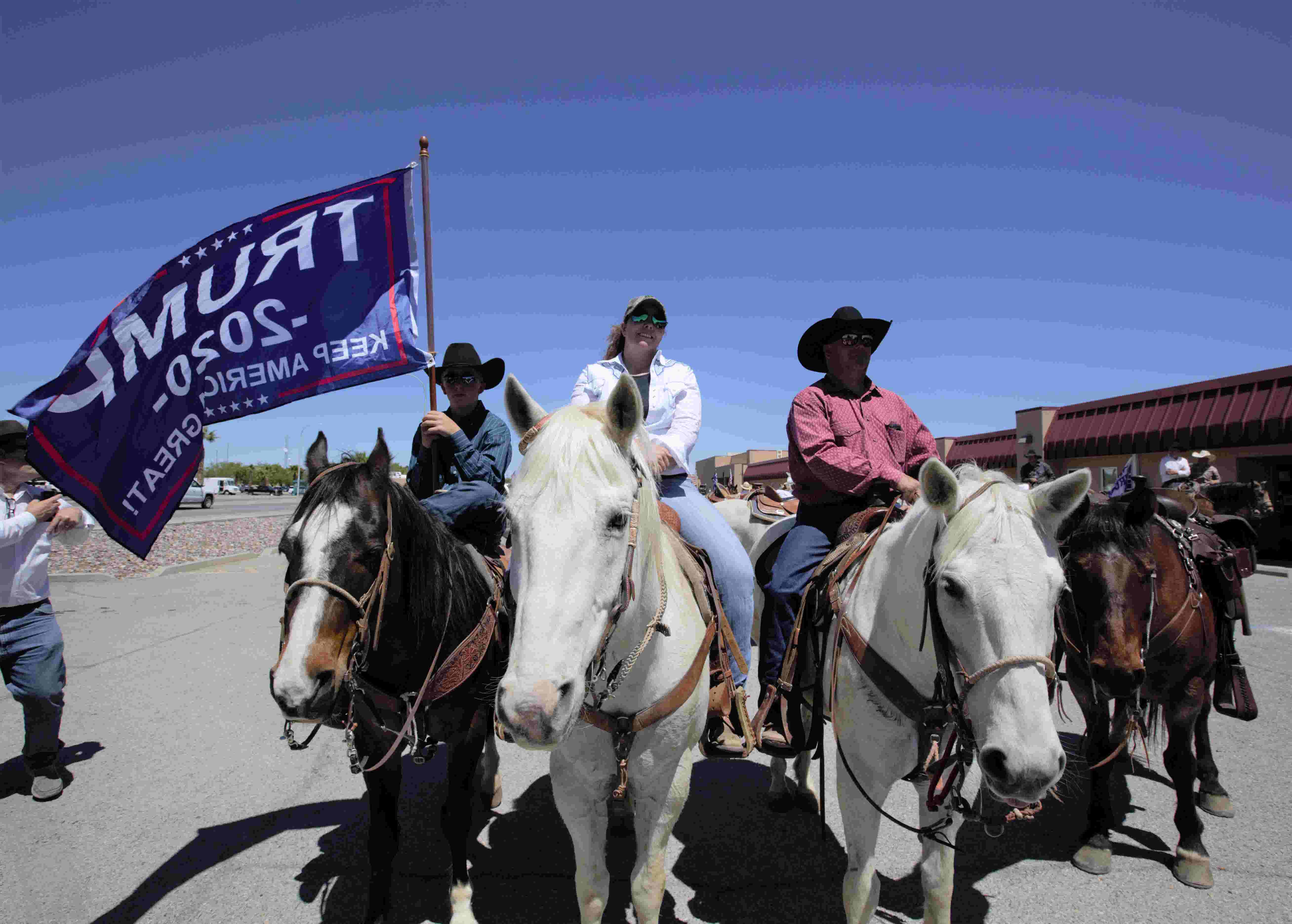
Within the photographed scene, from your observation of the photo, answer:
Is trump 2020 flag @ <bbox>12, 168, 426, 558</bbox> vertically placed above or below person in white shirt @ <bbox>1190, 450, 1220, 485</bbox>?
above

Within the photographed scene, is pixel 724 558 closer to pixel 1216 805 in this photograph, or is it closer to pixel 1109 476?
pixel 1216 805

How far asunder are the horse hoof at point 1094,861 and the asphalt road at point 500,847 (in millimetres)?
35

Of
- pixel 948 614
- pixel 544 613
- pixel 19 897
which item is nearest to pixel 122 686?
pixel 19 897

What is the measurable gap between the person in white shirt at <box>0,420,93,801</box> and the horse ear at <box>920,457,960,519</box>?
5.37 m

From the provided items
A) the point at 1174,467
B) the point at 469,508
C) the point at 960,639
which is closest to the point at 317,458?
the point at 469,508

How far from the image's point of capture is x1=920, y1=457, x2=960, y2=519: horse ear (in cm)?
204

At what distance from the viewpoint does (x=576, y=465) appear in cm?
183

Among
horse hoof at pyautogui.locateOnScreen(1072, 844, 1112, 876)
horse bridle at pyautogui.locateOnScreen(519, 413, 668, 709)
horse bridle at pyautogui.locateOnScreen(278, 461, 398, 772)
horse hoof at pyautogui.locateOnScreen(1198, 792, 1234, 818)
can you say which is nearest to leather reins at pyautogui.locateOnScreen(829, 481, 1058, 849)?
horse bridle at pyautogui.locateOnScreen(519, 413, 668, 709)

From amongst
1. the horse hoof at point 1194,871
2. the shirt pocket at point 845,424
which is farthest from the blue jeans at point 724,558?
the horse hoof at point 1194,871

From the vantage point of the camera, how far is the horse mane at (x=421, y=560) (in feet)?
8.86

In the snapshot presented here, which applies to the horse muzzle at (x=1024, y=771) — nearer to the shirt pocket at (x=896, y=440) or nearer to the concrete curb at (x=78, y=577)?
the shirt pocket at (x=896, y=440)

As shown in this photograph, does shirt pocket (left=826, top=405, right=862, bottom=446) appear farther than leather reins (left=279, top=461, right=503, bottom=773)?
Yes

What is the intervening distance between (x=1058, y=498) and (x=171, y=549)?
72.6 feet

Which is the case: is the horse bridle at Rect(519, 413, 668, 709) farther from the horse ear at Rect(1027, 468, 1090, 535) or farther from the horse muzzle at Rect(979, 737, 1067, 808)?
the horse ear at Rect(1027, 468, 1090, 535)
